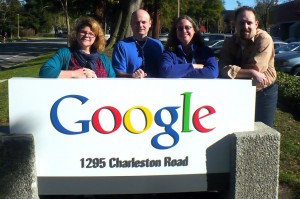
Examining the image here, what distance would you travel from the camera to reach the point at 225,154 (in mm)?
3871

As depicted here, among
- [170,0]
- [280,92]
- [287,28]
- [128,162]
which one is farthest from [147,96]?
[287,28]

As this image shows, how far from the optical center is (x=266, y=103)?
13.6 feet

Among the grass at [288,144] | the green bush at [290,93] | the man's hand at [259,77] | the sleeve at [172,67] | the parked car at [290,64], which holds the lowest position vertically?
the grass at [288,144]

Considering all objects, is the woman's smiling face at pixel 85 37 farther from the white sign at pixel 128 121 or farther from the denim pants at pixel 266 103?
the denim pants at pixel 266 103

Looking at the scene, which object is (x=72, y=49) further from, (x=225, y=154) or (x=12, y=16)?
(x=12, y=16)

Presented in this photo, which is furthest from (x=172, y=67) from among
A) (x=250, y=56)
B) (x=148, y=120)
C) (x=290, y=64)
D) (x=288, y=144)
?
(x=290, y=64)

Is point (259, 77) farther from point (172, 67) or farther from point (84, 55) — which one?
point (84, 55)

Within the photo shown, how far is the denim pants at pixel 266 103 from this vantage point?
13.4ft

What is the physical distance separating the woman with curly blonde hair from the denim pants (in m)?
1.30

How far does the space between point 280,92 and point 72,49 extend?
6834mm

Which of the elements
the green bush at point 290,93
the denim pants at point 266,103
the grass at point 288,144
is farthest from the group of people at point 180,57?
the green bush at point 290,93

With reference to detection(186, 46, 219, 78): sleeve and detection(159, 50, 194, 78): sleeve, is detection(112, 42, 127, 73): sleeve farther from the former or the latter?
detection(186, 46, 219, 78): sleeve

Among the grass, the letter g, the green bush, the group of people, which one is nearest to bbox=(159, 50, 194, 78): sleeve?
the group of people

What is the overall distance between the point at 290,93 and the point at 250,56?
19.4 feet
